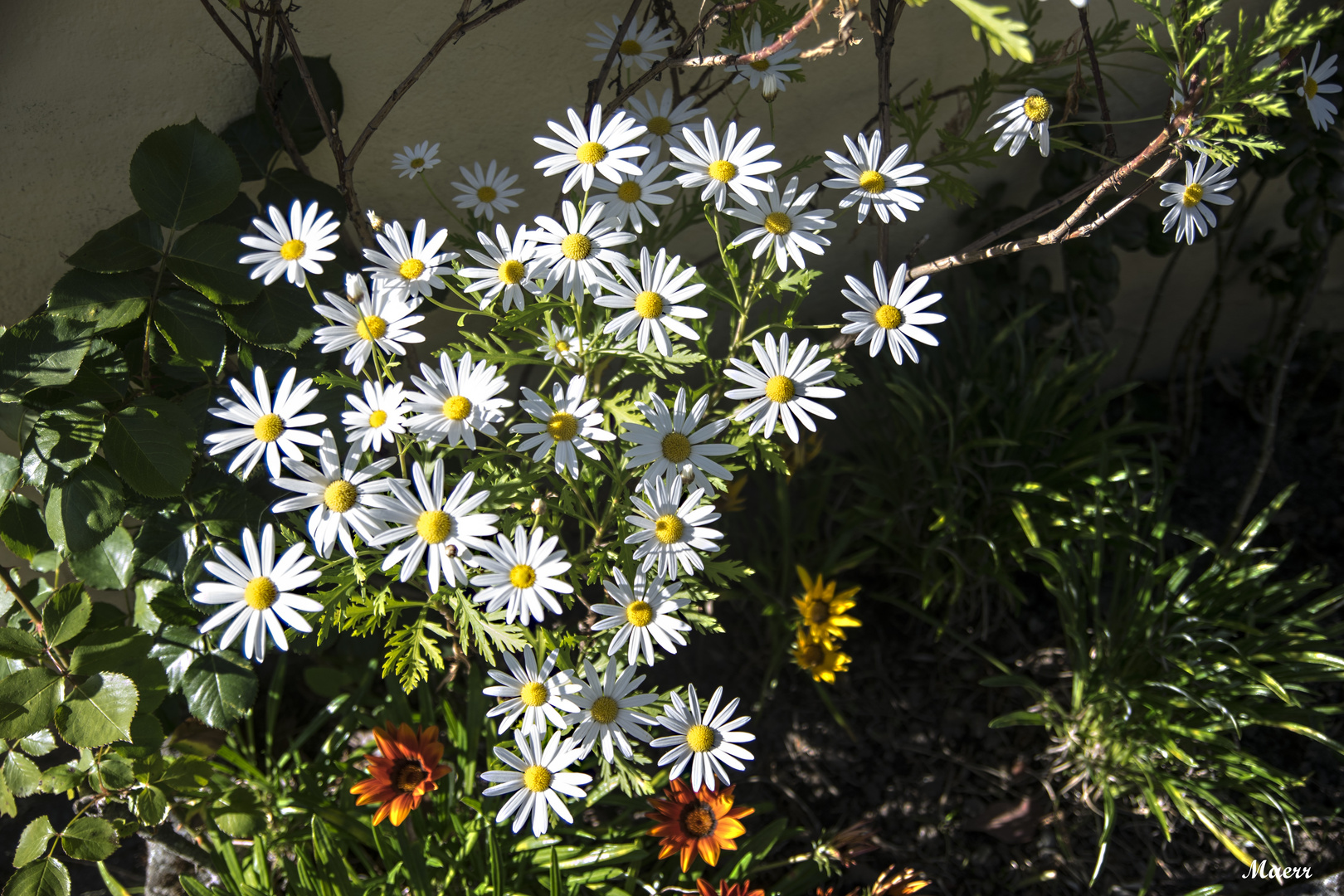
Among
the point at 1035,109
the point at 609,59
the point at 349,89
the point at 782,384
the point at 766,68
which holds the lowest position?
the point at 782,384

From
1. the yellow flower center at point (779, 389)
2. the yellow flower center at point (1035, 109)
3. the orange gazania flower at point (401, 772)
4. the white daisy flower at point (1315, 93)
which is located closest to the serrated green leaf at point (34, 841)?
the orange gazania flower at point (401, 772)

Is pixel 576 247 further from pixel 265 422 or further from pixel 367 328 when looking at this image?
pixel 265 422

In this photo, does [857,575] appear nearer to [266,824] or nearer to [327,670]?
[327,670]

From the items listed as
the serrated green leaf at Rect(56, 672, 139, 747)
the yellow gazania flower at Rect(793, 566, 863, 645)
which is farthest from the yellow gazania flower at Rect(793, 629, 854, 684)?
the serrated green leaf at Rect(56, 672, 139, 747)

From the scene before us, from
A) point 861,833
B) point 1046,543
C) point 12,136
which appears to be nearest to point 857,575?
point 1046,543

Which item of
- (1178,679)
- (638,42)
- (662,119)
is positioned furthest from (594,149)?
(1178,679)

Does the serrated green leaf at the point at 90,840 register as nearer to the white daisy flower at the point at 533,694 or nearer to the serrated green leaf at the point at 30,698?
the serrated green leaf at the point at 30,698
